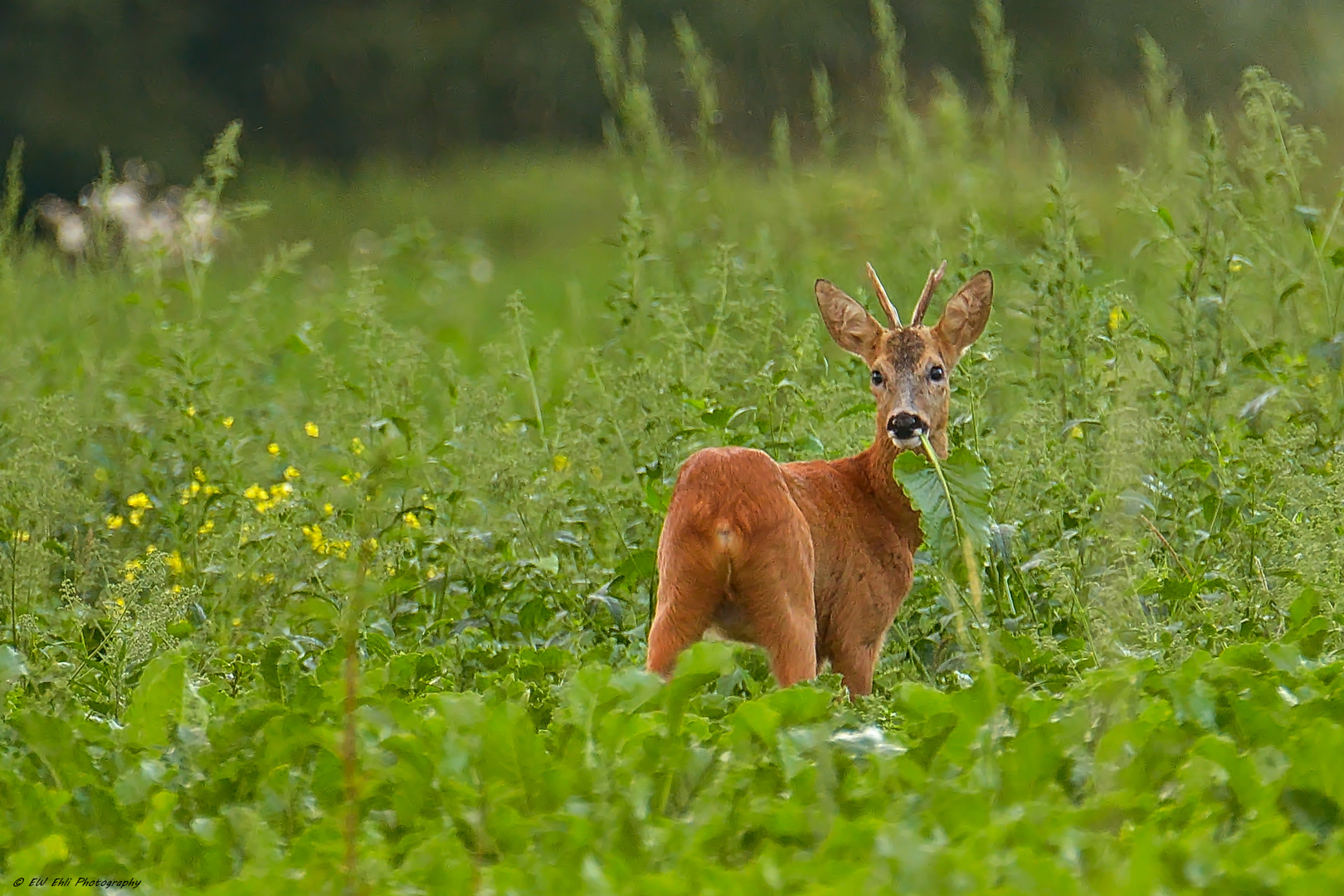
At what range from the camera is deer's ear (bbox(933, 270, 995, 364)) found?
17.1ft

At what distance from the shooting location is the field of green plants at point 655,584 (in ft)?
11.2

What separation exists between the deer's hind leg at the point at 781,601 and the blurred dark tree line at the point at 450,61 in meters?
15.9

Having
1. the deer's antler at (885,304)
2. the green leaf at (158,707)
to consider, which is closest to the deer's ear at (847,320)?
the deer's antler at (885,304)

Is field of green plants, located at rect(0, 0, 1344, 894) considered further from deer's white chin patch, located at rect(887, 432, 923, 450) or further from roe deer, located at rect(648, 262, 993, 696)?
deer's white chin patch, located at rect(887, 432, 923, 450)

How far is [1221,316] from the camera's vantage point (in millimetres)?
6035

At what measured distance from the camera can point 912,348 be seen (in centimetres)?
504

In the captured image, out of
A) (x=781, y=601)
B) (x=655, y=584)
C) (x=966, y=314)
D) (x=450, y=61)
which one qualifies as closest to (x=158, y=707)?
(x=781, y=601)

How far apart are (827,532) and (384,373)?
2335mm

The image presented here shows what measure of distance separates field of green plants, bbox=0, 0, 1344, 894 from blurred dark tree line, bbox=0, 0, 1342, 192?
36.3 feet

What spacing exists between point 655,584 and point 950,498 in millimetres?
1419

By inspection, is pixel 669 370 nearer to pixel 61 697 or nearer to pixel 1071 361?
pixel 1071 361

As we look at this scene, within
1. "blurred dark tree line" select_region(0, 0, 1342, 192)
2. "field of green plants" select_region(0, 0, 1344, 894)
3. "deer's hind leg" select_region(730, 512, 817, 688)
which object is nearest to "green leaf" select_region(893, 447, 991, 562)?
"field of green plants" select_region(0, 0, 1344, 894)

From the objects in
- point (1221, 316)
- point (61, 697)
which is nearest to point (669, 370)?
point (1221, 316)

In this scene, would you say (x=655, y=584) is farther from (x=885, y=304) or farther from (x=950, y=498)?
(x=950, y=498)
